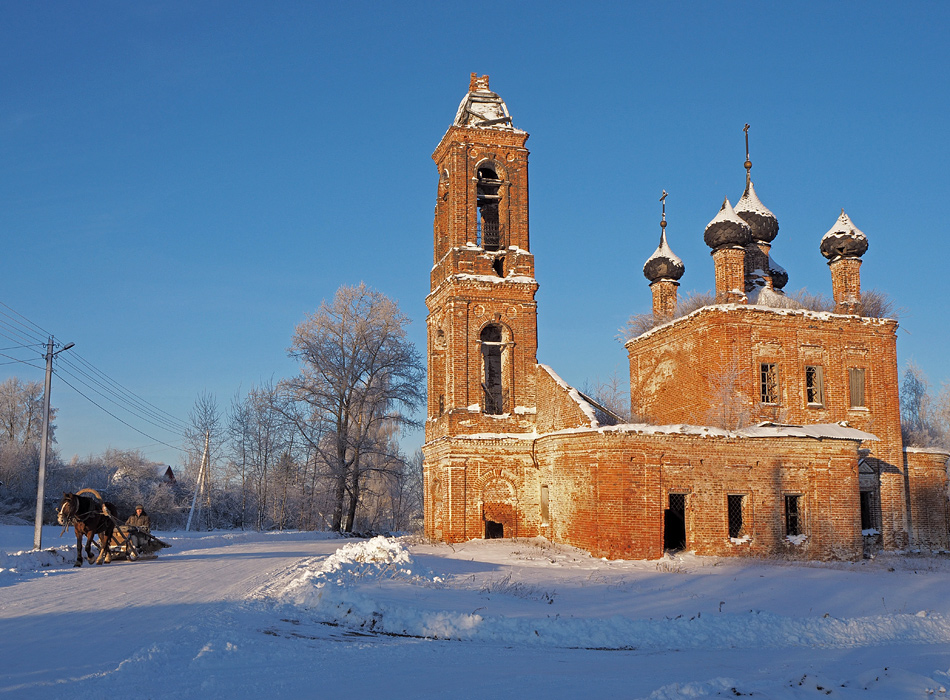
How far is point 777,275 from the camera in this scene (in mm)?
30297

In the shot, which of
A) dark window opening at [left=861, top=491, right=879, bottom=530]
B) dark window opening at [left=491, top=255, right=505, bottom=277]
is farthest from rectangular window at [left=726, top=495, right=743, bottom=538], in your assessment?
dark window opening at [left=491, top=255, right=505, bottom=277]

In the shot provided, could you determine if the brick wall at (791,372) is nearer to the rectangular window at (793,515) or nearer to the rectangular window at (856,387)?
the rectangular window at (856,387)

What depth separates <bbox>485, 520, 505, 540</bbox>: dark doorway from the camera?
2423cm

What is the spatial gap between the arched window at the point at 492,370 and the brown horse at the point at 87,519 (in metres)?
12.1

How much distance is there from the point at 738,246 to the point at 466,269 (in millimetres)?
8586

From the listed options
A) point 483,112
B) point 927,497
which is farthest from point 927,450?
point 483,112

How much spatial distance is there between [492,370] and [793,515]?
33.1 feet

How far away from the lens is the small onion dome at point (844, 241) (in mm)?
27281

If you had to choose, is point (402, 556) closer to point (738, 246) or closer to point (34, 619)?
point (34, 619)

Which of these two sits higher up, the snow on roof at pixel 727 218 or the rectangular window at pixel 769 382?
the snow on roof at pixel 727 218

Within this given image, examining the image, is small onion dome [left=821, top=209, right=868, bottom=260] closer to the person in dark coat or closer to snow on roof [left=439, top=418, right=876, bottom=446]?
snow on roof [left=439, top=418, right=876, bottom=446]

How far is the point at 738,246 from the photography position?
25.7 m

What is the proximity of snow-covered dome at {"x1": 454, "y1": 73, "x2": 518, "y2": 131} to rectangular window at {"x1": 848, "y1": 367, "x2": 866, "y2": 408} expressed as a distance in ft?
44.7

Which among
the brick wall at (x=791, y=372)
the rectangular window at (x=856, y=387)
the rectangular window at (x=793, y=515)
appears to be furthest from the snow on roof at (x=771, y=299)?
the rectangular window at (x=793, y=515)
